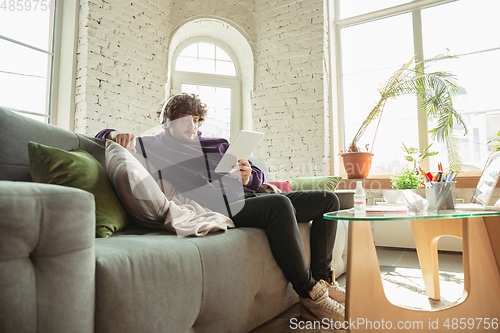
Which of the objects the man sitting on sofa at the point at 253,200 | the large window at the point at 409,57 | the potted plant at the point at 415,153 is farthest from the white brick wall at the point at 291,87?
the man sitting on sofa at the point at 253,200

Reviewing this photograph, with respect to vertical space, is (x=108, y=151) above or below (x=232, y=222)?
above

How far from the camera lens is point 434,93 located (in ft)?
10.4

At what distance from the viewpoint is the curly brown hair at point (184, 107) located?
1.68m

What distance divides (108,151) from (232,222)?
1.89ft

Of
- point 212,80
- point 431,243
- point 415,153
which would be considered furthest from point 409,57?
point 431,243

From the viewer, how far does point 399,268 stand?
2354mm

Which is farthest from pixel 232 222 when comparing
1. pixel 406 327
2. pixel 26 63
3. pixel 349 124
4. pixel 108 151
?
pixel 349 124

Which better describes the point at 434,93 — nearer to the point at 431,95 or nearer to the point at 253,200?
the point at 431,95

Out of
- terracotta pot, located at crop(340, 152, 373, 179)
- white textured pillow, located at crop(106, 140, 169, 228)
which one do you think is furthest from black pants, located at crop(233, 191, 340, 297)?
terracotta pot, located at crop(340, 152, 373, 179)

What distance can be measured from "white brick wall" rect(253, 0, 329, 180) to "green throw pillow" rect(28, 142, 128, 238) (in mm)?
2765

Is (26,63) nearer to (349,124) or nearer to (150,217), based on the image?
(150,217)

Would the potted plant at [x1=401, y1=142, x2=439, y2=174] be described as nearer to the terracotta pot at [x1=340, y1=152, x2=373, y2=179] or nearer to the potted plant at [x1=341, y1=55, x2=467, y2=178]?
the potted plant at [x1=341, y1=55, x2=467, y2=178]

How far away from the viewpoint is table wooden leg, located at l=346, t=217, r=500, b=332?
43.6 inches

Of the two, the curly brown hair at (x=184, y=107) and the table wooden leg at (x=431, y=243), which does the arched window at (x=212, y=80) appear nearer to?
the curly brown hair at (x=184, y=107)
